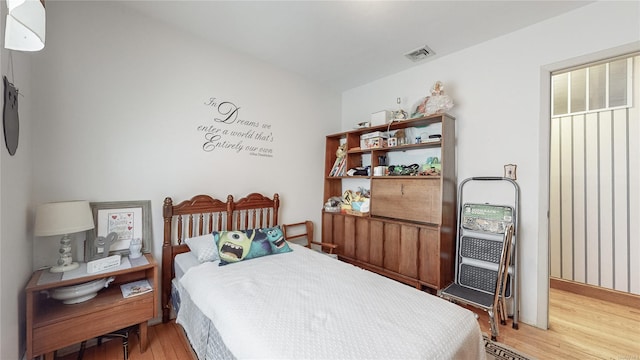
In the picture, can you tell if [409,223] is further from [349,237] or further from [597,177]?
[597,177]

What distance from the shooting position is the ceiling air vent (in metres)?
2.42

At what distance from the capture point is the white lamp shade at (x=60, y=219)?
1.44 meters

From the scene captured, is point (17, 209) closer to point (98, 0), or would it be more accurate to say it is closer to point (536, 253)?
point (98, 0)

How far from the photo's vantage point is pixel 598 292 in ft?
8.52

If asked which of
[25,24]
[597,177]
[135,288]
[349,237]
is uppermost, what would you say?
[25,24]

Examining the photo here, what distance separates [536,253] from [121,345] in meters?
3.34

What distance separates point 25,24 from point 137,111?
4.51 feet

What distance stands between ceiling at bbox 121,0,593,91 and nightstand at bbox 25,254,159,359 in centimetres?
201

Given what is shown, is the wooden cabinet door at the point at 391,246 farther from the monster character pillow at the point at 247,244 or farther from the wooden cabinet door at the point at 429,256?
the monster character pillow at the point at 247,244

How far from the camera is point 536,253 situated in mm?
2057

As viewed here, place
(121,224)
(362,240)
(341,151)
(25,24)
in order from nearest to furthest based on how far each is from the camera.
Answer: (25,24) < (121,224) < (362,240) < (341,151)

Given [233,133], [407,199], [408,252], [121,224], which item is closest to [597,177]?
[407,199]

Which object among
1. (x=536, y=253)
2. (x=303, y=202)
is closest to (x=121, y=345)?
(x=303, y=202)

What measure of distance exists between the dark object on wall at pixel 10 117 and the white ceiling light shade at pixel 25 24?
19.0 inches
